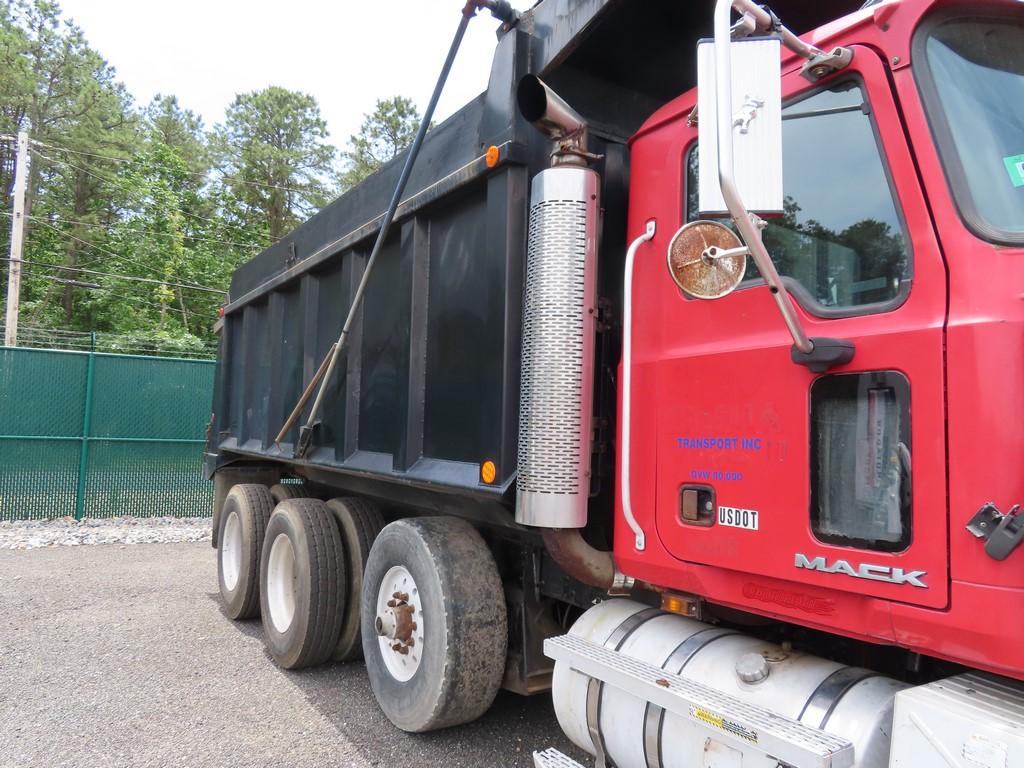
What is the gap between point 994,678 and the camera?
1.82 meters

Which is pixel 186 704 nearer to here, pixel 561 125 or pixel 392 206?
pixel 392 206

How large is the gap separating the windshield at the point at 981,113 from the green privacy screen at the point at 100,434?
11.4 meters

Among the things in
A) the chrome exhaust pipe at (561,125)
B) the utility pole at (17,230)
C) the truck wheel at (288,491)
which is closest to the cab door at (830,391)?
the chrome exhaust pipe at (561,125)

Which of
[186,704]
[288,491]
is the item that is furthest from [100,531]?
[186,704]

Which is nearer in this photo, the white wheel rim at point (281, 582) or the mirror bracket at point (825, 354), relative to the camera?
the mirror bracket at point (825, 354)

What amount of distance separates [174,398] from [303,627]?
809 centimetres

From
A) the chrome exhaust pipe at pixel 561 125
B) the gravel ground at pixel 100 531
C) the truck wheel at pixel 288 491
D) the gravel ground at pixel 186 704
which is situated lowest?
the gravel ground at pixel 186 704

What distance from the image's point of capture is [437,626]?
3.21 meters

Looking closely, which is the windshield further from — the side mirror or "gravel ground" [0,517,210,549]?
"gravel ground" [0,517,210,549]

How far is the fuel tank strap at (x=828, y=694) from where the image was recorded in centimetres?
193

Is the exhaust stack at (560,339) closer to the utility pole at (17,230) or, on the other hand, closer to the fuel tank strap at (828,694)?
the fuel tank strap at (828,694)

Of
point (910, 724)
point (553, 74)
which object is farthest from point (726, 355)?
point (553, 74)

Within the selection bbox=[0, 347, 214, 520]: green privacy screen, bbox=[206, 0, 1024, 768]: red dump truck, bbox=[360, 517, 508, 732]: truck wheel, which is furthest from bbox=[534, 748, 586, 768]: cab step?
bbox=[0, 347, 214, 520]: green privacy screen

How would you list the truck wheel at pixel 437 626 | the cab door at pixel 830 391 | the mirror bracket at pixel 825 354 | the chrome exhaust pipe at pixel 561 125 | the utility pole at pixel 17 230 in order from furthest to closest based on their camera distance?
the utility pole at pixel 17 230 → the truck wheel at pixel 437 626 → the chrome exhaust pipe at pixel 561 125 → the mirror bracket at pixel 825 354 → the cab door at pixel 830 391
